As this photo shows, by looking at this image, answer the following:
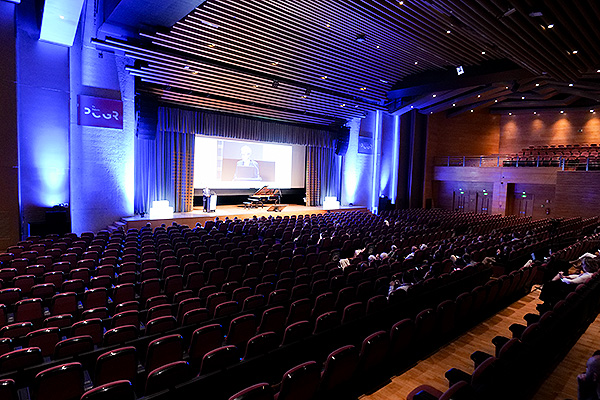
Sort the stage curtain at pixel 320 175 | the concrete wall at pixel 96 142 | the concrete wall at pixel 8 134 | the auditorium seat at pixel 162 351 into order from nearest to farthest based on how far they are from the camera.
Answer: the auditorium seat at pixel 162 351 → the concrete wall at pixel 8 134 → the concrete wall at pixel 96 142 → the stage curtain at pixel 320 175

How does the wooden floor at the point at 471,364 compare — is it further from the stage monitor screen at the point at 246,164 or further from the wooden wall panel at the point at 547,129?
the wooden wall panel at the point at 547,129

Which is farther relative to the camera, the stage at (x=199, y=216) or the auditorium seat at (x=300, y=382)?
the stage at (x=199, y=216)

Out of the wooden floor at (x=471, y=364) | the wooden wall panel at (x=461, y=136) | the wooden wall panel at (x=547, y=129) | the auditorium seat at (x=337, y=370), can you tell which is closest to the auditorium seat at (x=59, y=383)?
the auditorium seat at (x=337, y=370)

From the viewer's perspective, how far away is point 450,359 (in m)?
4.39

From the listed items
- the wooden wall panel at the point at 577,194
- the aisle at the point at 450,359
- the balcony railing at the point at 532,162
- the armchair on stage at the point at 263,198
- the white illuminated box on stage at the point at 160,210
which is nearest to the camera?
the aisle at the point at 450,359

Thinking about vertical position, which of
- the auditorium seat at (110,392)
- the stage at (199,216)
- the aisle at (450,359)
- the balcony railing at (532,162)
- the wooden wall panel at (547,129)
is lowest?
the aisle at (450,359)

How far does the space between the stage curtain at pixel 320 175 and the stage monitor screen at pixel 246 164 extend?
0.70 meters

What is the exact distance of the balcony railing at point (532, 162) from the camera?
1608 cm

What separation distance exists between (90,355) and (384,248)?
24.7 ft

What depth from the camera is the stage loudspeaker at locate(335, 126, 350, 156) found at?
20344 mm

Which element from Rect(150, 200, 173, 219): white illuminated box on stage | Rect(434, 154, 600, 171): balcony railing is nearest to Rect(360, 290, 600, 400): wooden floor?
Rect(150, 200, 173, 219): white illuminated box on stage

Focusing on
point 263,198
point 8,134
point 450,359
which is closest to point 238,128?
point 263,198

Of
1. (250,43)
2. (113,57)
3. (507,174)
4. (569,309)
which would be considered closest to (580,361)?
(569,309)

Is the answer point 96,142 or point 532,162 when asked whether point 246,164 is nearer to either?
point 96,142
